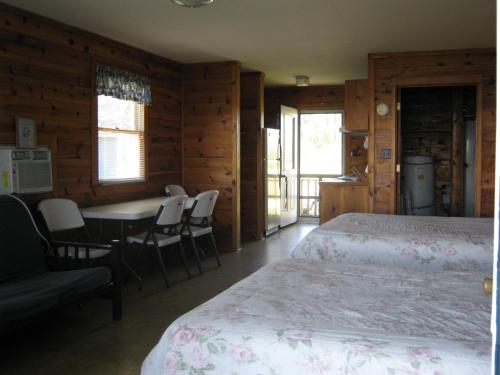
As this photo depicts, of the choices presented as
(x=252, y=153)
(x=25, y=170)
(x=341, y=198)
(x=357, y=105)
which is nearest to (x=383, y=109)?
(x=357, y=105)

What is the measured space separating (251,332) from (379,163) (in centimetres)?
461

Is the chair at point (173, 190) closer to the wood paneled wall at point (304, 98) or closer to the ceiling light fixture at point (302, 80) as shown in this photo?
the ceiling light fixture at point (302, 80)

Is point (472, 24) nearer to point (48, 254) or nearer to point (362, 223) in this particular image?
point (362, 223)

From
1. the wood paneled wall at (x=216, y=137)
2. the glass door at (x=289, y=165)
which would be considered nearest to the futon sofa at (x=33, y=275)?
the wood paneled wall at (x=216, y=137)

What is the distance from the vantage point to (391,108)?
5.88 m

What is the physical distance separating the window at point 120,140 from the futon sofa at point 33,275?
1537mm

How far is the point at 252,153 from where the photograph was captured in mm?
7242

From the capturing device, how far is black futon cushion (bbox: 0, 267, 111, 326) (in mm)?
2932

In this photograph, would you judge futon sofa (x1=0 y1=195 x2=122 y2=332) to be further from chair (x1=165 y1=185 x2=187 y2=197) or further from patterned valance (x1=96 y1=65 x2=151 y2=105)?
A: chair (x1=165 y1=185 x2=187 y2=197)

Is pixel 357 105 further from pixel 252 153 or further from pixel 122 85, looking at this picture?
pixel 122 85

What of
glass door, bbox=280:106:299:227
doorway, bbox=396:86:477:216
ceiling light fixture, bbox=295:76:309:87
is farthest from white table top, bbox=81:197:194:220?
doorway, bbox=396:86:477:216

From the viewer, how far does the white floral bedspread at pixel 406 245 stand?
131 inches

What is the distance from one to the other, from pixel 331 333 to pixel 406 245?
198 centimetres

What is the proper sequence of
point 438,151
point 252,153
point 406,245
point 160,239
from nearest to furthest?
point 406,245
point 160,239
point 252,153
point 438,151
